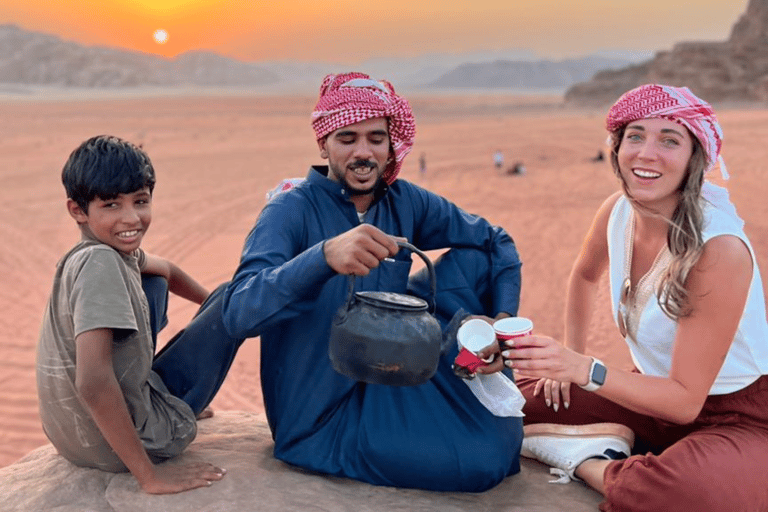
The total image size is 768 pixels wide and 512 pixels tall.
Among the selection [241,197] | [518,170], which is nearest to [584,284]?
[241,197]

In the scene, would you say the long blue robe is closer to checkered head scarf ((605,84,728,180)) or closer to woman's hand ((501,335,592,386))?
woman's hand ((501,335,592,386))

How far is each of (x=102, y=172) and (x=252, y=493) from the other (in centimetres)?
117

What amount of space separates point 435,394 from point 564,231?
7.55 meters

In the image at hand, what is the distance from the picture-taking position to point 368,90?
311 centimetres

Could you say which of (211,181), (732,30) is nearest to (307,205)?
(211,181)

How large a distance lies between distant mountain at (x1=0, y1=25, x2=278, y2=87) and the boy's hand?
88.0 meters

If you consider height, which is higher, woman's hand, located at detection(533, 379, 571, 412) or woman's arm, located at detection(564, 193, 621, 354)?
woman's arm, located at detection(564, 193, 621, 354)

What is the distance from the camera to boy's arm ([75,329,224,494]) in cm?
260

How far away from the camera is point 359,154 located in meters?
3.04

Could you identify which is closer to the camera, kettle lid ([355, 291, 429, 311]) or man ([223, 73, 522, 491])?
kettle lid ([355, 291, 429, 311])

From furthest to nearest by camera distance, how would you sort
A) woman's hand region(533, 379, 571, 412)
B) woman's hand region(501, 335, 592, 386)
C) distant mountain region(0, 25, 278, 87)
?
distant mountain region(0, 25, 278, 87), woman's hand region(533, 379, 571, 412), woman's hand region(501, 335, 592, 386)

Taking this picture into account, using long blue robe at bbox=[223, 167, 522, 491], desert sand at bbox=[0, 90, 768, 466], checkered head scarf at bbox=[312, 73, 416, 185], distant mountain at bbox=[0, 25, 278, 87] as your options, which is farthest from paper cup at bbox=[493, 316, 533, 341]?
distant mountain at bbox=[0, 25, 278, 87]

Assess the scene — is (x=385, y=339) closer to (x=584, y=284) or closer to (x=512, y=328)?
(x=512, y=328)

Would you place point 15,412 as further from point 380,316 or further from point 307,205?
point 380,316
